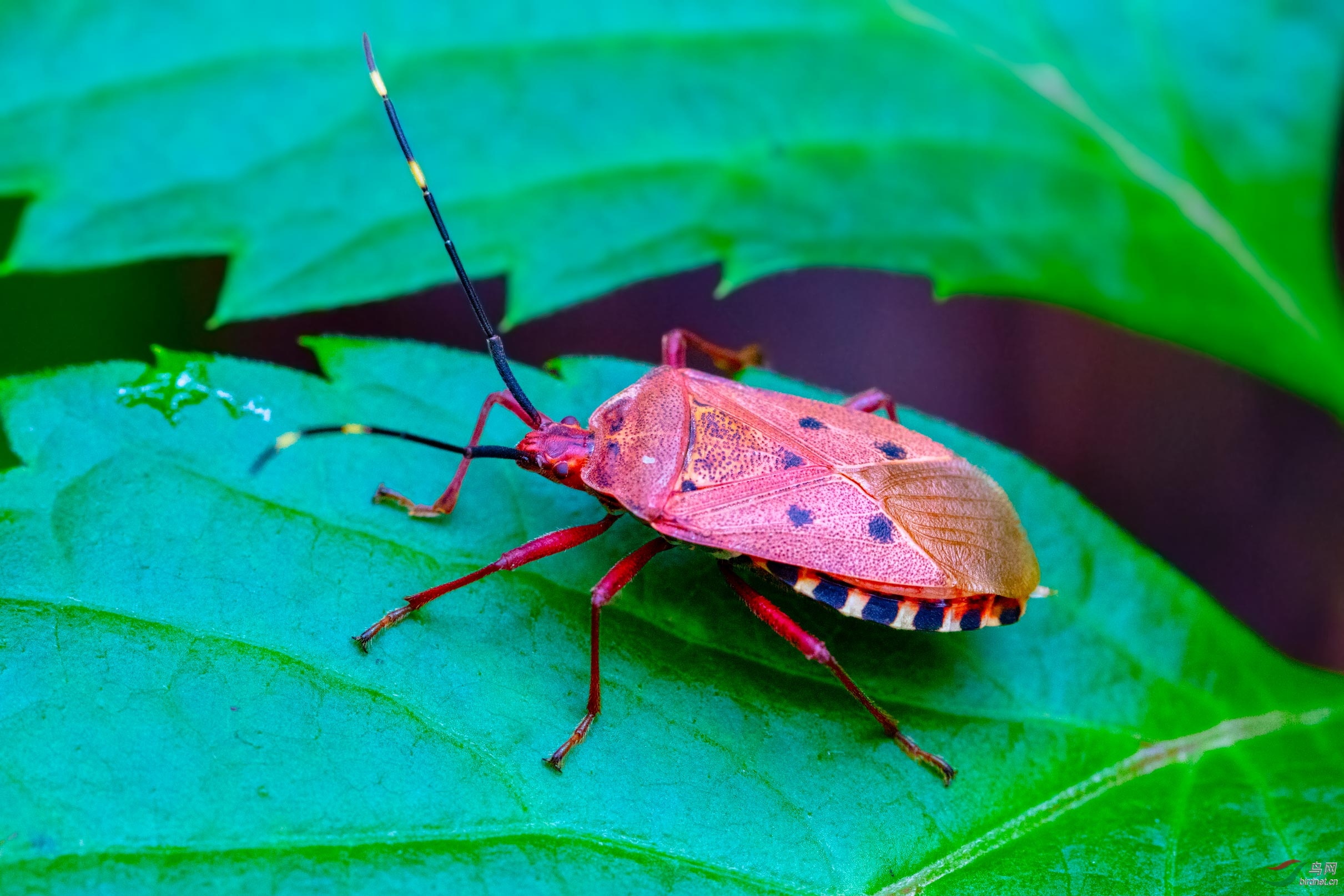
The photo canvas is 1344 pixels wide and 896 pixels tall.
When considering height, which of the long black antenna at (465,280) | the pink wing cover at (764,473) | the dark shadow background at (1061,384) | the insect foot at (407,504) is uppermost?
the long black antenna at (465,280)

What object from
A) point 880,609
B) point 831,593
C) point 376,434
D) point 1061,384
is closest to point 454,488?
point 376,434

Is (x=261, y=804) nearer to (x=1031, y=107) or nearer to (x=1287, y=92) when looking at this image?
(x=1031, y=107)

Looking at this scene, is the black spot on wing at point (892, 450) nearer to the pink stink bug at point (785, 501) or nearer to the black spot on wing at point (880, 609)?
the pink stink bug at point (785, 501)

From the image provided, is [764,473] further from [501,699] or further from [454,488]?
[501,699]

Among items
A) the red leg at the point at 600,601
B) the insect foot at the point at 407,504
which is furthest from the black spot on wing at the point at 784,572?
the insect foot at the point at 407,504

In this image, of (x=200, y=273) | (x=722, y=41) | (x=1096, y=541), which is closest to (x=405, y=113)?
(x=722, y=41)
